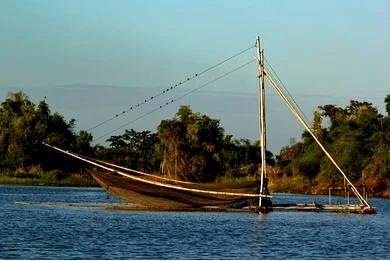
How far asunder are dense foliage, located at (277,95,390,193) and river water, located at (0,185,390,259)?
39305 millimetres

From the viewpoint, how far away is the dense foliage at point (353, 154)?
3728 inches

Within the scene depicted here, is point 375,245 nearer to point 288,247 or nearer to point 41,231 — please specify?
point 288,247

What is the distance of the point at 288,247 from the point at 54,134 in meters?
99.2

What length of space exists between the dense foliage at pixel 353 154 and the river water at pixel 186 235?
129 ft

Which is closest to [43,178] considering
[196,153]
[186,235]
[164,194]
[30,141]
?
[30,141]

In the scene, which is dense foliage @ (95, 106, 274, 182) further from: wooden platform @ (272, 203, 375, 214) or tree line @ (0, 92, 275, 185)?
wooden platform @ (272, 203, 375, 214)

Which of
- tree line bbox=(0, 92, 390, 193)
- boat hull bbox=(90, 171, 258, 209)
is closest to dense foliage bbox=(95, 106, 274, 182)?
tree line bbox=(0, 92, 390, 193)

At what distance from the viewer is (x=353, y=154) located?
100m

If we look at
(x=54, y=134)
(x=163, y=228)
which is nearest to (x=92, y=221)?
(x=163, y=228)

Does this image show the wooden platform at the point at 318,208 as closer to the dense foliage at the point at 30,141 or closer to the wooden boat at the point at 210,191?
the wooden boat at the point at 210,191

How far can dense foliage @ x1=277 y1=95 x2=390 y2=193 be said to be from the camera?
94688 millimetres

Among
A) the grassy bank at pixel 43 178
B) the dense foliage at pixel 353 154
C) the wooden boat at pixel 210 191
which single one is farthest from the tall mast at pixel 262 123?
the grassy bank at pixel 43 178

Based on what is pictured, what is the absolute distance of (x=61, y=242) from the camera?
33.7 m

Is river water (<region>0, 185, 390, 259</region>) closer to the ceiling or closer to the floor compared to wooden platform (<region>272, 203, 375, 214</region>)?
closer to the floor
